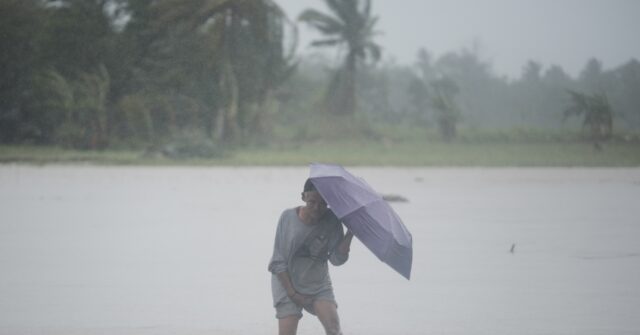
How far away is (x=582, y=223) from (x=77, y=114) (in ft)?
74.1

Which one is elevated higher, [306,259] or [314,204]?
[314,204]

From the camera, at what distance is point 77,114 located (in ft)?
108

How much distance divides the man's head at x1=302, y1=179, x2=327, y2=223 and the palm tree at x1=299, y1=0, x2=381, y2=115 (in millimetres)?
35482

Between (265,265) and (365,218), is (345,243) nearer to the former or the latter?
(365,218)

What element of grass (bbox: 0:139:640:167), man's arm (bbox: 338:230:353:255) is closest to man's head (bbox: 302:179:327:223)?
man's arm (bbox: 338:230:353:255)

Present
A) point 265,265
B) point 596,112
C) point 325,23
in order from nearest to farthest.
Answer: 1. point 265,265
2. point 596,112
3. point 325,23

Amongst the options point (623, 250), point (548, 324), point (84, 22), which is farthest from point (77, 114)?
point (548, 324)

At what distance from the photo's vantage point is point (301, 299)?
510 centimetres

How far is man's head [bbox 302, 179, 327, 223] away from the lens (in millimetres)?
5043

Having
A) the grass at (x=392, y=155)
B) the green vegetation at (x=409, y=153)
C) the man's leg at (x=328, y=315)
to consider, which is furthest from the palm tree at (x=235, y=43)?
the man's leg at (x=328, y=315)

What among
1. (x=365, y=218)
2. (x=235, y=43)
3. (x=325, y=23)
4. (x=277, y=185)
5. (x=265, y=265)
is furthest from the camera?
(x=325, y=23)

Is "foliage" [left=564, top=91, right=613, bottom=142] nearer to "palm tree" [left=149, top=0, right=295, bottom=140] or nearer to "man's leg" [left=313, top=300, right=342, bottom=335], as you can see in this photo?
"palm tree" [left=149, top=0, right=295, bottom=140]

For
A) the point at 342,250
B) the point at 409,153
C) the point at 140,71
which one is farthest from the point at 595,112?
the point at 342,250

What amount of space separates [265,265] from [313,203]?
4.90m
